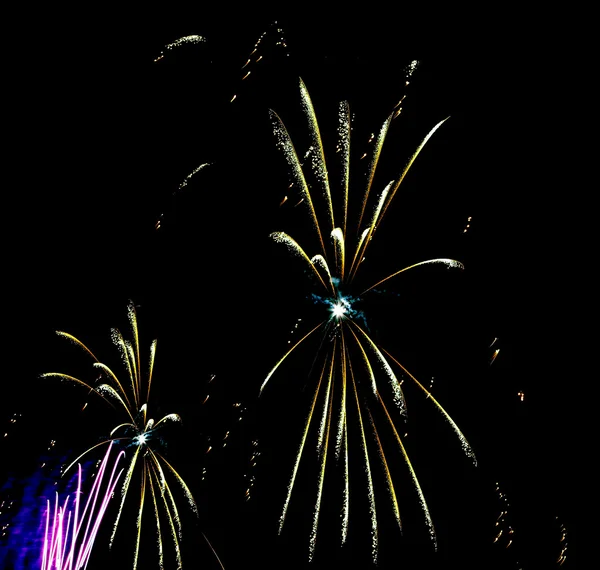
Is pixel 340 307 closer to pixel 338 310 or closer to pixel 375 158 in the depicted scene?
pixel 338 310

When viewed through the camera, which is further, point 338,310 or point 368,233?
point 338,310

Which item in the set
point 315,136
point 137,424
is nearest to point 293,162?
point 315,136

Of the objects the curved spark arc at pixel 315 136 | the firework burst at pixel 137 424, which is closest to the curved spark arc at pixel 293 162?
the curved spark arc at pixel 315 136

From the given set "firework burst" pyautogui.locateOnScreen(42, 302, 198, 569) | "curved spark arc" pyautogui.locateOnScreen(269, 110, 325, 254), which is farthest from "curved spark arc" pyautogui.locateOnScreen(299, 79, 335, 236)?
"firework burst" pyautogui.locateOnScreen(42, 302, 198, 569)

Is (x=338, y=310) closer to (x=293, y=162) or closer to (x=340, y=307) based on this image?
(x=340, y=307)

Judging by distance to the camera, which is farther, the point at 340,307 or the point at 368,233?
the point at 340,307

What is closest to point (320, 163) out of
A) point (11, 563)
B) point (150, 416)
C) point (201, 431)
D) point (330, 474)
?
point (150, 416)

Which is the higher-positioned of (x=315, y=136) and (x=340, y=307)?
(x=315, y=136)

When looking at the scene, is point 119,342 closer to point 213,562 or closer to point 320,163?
point 320,163

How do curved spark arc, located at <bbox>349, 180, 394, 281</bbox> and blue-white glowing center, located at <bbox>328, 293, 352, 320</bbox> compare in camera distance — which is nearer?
curved spark arc, located at <bbox>349, 180, 394, 281</bbox>

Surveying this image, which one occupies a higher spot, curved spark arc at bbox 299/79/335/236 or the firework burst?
curved spark arc at bbox 299/79/335/236

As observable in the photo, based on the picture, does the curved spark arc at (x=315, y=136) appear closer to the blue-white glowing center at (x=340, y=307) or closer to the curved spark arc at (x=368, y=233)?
the curved spark arc at (x=368, y=233)

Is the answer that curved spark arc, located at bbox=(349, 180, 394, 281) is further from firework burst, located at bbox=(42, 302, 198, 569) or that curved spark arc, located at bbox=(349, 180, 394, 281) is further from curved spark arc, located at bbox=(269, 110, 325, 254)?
firework burst, located at bbox=(42, 302, 198, 569)
